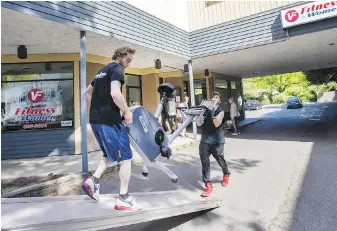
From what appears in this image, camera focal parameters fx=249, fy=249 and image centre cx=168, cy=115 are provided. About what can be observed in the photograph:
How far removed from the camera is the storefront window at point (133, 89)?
11.6m

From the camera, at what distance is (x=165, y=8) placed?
912 centimetres

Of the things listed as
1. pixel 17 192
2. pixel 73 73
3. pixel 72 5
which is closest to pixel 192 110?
pixel 17 192

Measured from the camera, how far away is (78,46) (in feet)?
25.6

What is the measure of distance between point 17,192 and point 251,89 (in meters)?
48.0

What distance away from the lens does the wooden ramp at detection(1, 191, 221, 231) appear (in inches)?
82.6

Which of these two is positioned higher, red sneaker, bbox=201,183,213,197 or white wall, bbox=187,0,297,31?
white wall, bbox=187,0,297,31

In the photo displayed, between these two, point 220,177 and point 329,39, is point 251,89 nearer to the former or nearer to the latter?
point 329,39

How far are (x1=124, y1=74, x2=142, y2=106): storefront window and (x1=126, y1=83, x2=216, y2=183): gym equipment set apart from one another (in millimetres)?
7702

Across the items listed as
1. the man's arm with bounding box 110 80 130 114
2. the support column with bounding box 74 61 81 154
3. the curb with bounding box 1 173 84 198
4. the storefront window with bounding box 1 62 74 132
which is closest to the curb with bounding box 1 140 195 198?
the curb with bounding box 1 173 84 198

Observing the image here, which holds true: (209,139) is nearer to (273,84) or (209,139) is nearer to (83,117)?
(83,117)

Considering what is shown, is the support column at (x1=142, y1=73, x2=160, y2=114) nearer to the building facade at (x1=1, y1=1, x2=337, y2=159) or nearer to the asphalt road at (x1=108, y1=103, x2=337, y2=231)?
the building facade at (x1=1, y1=1, x2=337, y2=159)

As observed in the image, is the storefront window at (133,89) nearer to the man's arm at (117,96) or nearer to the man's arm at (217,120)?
the man's arm at (217,120)

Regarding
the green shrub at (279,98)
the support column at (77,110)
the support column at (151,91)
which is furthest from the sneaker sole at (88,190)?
the green shrub at (279,98)

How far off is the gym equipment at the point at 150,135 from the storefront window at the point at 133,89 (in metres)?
7.70
